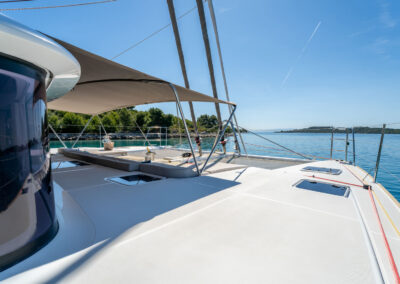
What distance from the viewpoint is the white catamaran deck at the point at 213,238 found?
89 cm

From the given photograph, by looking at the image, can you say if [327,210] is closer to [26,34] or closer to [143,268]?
[143,268]

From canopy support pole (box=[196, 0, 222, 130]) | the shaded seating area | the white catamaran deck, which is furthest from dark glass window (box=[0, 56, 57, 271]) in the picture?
canopy support pole (box=[196, 0, 222, 130])

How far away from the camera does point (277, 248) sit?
3.63 ft

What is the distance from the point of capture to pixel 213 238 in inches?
47.1

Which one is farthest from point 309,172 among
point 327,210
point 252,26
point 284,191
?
point 252,26

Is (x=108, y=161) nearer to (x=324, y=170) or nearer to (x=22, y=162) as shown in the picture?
(x=22, y=162)

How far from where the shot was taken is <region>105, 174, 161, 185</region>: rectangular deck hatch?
2526mm

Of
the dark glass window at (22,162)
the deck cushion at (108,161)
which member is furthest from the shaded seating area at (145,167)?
the dark glass window at (22,162)

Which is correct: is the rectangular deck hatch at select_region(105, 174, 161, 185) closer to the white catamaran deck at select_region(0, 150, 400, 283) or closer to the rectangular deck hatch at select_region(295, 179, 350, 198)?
the white catamaran deck at select_region(0, 150, 400, 283)

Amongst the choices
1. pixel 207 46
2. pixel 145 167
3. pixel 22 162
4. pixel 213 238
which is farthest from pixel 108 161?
pixel 207 46

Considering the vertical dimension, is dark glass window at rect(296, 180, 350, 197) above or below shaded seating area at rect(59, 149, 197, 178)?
below

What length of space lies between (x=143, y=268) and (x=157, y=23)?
7.31 meters

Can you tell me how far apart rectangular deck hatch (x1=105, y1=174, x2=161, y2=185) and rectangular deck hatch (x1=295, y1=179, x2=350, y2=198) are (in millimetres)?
1890

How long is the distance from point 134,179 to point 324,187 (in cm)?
240
